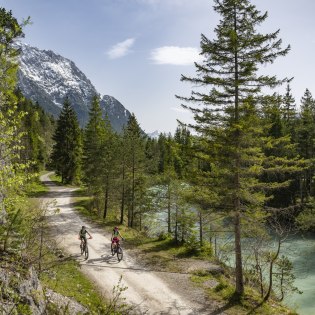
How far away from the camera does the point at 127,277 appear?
19.8m

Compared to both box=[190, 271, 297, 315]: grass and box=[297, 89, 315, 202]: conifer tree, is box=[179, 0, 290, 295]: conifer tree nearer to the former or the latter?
box=[190, 271, 297, 315]: grass

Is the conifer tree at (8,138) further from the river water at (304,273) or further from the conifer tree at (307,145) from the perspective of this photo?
the conifer tree at (307,145)

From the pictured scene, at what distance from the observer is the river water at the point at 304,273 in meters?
21.7

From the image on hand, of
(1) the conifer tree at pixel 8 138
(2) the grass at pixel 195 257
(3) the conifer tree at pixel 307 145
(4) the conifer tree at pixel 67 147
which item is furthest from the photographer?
(4) the conifer tree at pixel 67 147

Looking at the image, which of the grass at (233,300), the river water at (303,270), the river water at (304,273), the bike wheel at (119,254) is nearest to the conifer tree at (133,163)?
the river water at (303,270)

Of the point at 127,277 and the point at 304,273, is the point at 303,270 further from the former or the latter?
the point at 127,277

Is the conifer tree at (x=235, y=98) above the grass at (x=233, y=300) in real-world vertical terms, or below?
above

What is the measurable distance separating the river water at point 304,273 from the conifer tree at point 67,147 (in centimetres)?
3679

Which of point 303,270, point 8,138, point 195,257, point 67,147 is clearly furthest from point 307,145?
point 8,138

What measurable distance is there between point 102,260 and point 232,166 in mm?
11329

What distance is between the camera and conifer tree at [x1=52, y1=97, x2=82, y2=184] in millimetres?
58219

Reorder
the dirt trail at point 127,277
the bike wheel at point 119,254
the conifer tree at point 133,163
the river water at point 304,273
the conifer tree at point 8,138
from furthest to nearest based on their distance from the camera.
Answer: the conifer tree at point 133,163
the bike wheel at point 119,254
the river water at point 304,273
the dirt trail at point 127,277
the conifer tree at point 8,138

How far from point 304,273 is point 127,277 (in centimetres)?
1609

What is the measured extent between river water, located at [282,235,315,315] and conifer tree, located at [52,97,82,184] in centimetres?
3679
